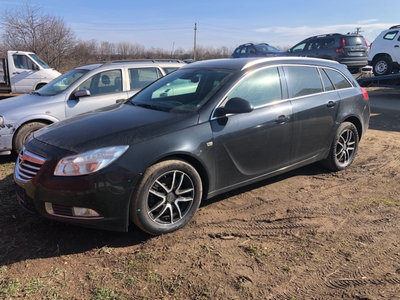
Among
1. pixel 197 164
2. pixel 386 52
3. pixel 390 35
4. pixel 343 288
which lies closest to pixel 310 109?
pixel 197 164

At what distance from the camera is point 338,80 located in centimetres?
498

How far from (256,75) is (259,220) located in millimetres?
1686

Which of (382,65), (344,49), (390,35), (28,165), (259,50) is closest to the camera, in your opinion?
(28,165)

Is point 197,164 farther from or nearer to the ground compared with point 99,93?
nearer to the ground

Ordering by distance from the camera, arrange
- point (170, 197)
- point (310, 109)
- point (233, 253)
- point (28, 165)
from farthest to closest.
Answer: point (310, 109) < point (170, 197) < point (28, 165) < point (233, 253)

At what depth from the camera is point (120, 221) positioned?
119 inches

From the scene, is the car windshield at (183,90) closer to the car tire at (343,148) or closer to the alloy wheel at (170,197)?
the alloy wheel at (170,197)

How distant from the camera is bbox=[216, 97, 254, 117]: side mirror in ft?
11.5

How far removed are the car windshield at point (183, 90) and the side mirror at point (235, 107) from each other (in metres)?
0.23

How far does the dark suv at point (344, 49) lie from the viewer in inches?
596

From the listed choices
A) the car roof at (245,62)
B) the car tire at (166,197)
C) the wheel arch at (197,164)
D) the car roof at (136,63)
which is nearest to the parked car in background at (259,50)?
the car roof at (136,63)

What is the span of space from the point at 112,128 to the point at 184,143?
0.72m

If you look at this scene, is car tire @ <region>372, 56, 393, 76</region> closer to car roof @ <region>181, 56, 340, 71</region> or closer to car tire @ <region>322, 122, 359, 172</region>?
car tire @ <region>322, 122, 359, 172</region>

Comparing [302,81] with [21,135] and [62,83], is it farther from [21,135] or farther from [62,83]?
[21,135]
